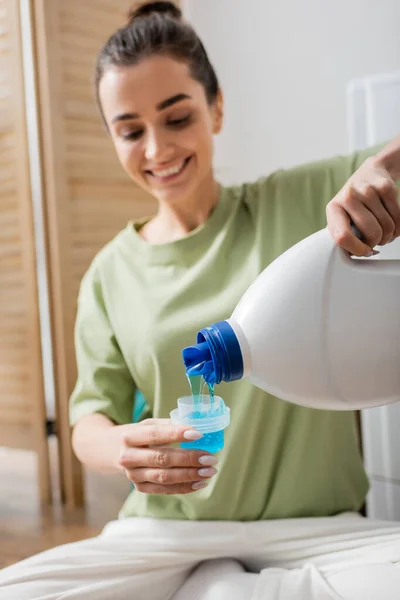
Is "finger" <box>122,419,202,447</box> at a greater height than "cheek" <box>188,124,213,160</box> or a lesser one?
lesser

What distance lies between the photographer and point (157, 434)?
77 centimetres

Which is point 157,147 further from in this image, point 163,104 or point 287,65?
point 287,65

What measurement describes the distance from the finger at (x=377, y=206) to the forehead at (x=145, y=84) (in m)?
0.46

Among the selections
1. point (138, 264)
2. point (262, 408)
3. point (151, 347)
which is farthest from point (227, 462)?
point (138, 264)

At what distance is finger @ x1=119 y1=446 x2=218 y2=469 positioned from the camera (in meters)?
0.74

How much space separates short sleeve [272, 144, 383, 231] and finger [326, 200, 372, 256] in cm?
42

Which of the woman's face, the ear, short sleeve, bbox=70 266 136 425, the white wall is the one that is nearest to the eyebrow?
the woman's face

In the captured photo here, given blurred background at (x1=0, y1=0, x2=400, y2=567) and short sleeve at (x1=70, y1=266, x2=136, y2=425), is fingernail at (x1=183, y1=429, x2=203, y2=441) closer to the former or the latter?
short sleeve at (x1=70, y1=266, x2=136, y2=425)

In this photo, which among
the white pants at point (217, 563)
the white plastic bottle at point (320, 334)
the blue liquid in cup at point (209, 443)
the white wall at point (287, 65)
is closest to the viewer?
the white plastic bottle at point (320, 334)

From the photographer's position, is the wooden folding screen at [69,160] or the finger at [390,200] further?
the wooden folding screen at [69,160]

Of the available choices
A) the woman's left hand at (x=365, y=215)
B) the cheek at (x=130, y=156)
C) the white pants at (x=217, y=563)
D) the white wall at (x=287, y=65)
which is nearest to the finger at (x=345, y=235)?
the woman's left hand at (x=365, y=215)

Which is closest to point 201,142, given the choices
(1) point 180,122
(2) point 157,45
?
(1) point 180,122

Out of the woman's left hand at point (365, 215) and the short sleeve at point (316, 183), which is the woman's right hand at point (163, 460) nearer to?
the woman's left hand at point (365, 215)

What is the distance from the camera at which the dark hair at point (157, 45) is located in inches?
41.3
